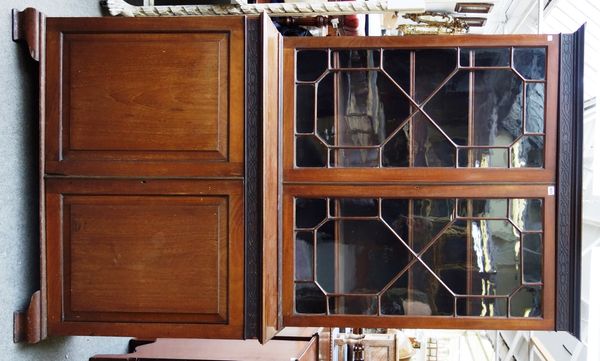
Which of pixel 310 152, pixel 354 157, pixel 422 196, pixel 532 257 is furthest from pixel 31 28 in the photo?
pixel 532 257

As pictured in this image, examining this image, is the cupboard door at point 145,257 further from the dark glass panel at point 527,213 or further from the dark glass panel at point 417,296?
the dark glass panel at point 527,213

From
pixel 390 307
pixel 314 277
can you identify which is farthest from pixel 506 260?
pixel 314 277

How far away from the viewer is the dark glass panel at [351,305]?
187cm

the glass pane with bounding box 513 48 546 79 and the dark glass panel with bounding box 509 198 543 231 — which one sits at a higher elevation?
the glass pane with bounding box 513 48 546 79

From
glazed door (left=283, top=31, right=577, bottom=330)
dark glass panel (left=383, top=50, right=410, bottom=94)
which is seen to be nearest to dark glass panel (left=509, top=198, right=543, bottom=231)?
glazed door (left=283, top=31, right=577, bottom=330)

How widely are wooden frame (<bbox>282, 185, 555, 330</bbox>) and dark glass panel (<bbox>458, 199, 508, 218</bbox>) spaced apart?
1.0 inches

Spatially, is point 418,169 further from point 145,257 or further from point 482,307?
point 145,257

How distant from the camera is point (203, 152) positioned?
1.79 meters

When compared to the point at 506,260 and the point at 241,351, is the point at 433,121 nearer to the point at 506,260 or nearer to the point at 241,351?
the point at 506,260

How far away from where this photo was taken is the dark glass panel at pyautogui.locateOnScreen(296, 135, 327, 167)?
1.87 meters

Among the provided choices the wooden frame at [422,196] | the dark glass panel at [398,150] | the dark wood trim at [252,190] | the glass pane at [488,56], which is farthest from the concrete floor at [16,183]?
the glass pane at [488,56]

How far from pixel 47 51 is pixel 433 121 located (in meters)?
1.14

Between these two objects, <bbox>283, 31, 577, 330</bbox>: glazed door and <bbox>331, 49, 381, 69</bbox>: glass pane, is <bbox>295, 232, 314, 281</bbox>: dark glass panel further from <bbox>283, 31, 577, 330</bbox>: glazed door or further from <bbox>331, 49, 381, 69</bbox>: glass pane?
<bbox>331, 49, 381, 69</bbox>: glass pane

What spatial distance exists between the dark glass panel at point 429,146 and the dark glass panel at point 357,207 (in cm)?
17
